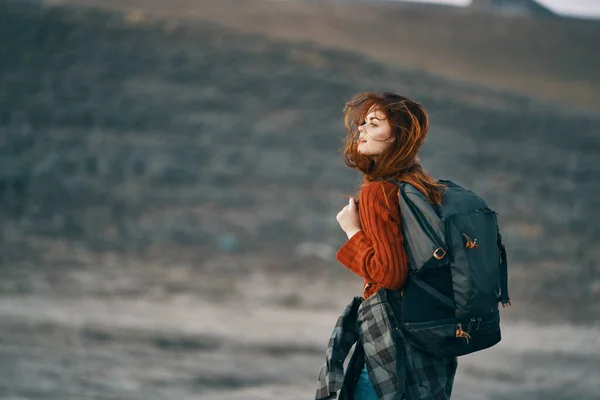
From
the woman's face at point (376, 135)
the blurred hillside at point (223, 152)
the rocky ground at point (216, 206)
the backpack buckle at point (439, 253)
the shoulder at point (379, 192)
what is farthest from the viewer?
the blurred hillside at point (223, 152)

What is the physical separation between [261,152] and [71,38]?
469 centimetres

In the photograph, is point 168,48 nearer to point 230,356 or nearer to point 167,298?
point 167,298

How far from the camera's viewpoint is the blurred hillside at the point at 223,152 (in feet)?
40.7

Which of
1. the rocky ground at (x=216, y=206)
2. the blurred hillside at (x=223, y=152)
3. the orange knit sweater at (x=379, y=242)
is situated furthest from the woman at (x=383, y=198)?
the blurred hillside at (x=223, y=152)

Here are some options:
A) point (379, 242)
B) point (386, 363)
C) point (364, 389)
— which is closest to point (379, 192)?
point (379, 242)

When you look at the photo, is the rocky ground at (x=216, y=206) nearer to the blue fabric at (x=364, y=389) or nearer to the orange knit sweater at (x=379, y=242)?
the blue fabric at (x=364, y=389)

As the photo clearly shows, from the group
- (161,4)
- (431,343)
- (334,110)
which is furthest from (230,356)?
(161,4)

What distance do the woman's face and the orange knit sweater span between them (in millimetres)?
131

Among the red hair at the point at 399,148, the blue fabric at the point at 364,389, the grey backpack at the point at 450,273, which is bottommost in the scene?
the blue fabric at the point at 364,389

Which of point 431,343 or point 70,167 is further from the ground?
point 70,167

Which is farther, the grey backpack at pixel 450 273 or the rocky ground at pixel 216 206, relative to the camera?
the rocky ground at pixel 216 206

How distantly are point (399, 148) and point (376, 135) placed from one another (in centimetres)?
8

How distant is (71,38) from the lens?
17.3 m

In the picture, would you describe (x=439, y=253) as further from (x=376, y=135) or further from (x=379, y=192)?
(x=376, y=135)
